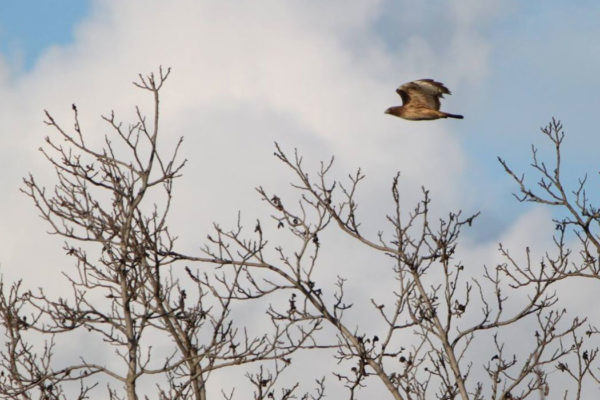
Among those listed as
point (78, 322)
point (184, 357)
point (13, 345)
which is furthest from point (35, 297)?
point (13, 345)

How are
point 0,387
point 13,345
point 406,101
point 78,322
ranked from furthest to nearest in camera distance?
point 406,101 → point 13,345 → point 0,387 → point 78,322

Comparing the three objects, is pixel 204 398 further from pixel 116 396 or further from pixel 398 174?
pixel 398 174

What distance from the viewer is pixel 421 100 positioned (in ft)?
53.6

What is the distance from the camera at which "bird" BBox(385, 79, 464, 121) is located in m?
15.9

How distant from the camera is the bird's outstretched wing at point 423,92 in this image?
51.9 feet

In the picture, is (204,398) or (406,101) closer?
(204,398)

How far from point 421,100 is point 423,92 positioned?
0.64 feet

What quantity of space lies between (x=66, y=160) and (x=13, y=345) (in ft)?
12.0

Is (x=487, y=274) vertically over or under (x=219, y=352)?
over

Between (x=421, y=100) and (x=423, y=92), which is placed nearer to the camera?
(x=423, y=92)

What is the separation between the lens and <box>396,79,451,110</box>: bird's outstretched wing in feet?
51.9

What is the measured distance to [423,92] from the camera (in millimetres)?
16188

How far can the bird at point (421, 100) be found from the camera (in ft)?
52.2

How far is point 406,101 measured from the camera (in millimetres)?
16625
